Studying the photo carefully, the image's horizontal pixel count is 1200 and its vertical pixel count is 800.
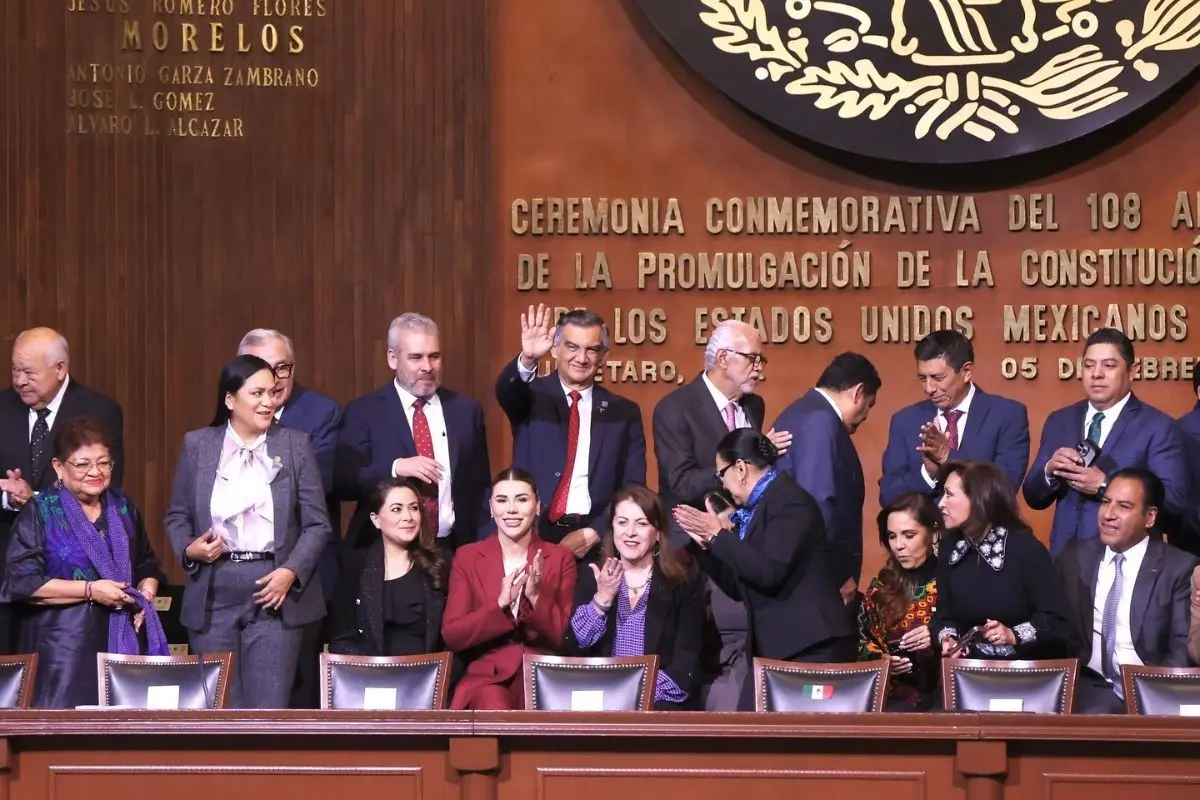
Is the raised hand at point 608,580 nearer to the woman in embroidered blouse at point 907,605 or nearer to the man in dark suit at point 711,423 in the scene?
the man in dark suit at point 711,423

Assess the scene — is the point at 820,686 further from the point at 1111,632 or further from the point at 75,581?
the point at 75,581

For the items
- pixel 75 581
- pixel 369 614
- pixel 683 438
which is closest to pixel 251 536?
pixel 369 614

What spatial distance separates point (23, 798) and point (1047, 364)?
4.66 meters

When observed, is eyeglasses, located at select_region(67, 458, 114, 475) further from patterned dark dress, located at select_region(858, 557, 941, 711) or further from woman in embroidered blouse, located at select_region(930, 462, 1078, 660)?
woman in embroidered blouse, located at select_region(930, 462, 1078, 660)

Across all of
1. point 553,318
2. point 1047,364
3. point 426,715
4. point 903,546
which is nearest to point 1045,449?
point 903,546

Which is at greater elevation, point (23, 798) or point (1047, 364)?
point (1047, 364)

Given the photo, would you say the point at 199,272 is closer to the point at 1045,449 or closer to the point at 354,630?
the point at 354,630

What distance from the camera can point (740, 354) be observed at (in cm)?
622

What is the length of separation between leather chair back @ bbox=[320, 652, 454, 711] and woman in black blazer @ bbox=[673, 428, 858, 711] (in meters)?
0.98

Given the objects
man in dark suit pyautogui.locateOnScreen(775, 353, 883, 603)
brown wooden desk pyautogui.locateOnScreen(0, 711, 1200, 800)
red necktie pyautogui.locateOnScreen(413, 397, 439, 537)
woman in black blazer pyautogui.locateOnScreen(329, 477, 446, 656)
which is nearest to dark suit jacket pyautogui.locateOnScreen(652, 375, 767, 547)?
man in dark suit pyautogui.locateOnScreen(775, 353, 883, 603)

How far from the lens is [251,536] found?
5.56m

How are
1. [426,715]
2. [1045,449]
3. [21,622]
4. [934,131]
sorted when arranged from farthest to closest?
[934,131] < [1045,449] < [21,622] < [426,715]

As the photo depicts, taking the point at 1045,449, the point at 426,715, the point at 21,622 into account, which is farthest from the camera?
the point at 1045,449

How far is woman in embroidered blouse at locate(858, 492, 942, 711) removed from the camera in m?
5.54
